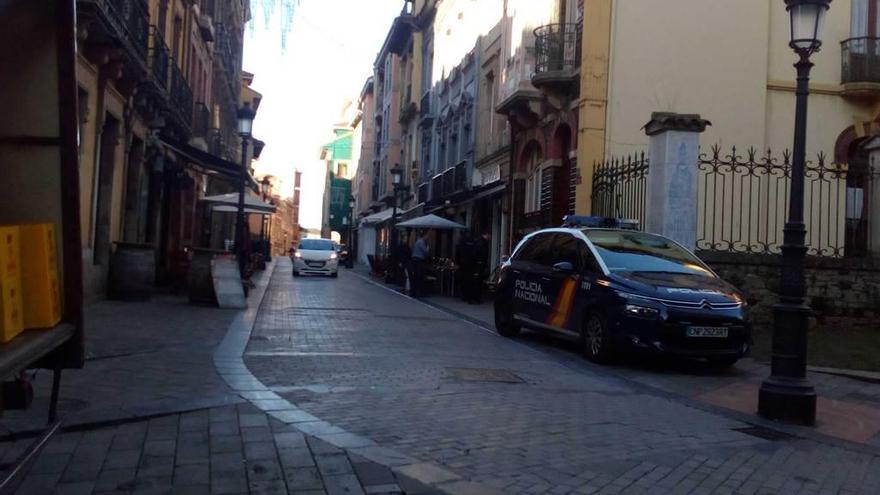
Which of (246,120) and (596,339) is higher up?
(246,120)

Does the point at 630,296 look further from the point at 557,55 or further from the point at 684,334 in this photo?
the point at 557,55

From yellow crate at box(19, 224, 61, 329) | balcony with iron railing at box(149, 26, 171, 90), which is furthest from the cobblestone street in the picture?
balcony with iron railing at box(149, 26, 171, 90)

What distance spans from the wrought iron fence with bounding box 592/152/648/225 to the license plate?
4509 mm

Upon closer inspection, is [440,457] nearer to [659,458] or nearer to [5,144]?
[659,458]

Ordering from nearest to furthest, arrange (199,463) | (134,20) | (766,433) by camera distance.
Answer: (199,463)
(766,433)
(134,20)

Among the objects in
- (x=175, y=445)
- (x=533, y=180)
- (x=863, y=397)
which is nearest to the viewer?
(x=175, y=445)

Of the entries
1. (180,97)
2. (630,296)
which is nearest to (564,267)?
(630,296)

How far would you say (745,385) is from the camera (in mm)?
9336

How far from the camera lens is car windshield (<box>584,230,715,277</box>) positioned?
10.8m

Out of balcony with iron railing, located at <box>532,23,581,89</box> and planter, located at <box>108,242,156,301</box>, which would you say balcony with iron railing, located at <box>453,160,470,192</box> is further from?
planter, located at <box>108,242,156,301</box>

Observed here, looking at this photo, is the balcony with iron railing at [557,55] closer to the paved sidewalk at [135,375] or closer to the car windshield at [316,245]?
the paved sidewalk at [135,375]

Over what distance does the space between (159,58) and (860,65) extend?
1598cm

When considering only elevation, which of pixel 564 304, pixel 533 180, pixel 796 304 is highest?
pixel 533 180

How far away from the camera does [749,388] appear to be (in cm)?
915
